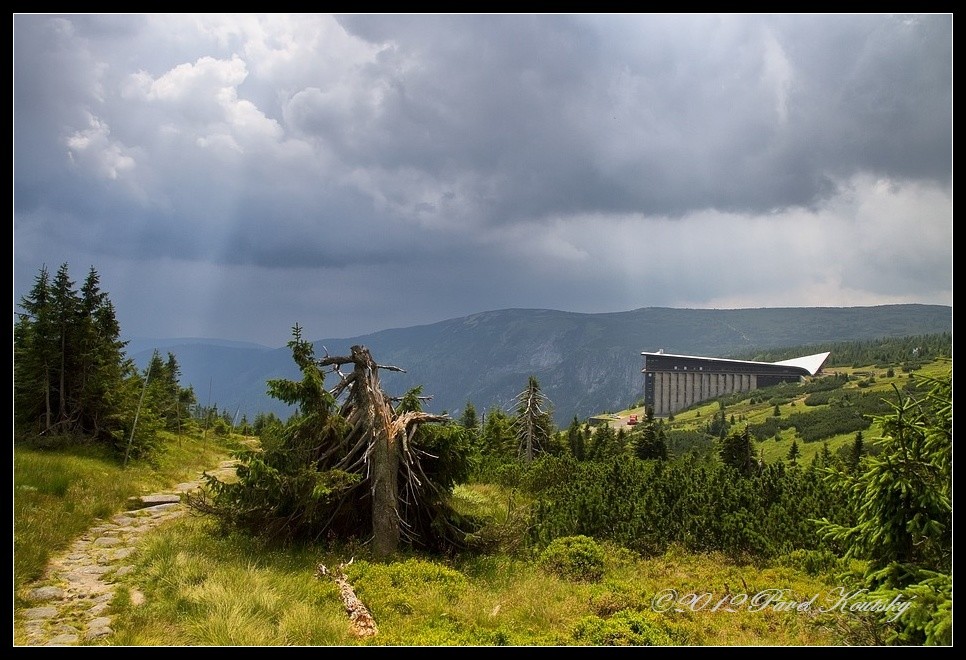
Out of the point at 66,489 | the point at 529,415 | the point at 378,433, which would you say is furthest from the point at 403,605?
the point at 529,415

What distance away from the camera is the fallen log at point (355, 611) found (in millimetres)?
7660

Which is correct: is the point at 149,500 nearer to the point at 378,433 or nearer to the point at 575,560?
the point at 378,433

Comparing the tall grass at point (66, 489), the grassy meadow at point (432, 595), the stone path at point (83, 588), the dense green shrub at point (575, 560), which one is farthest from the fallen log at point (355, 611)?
the tall grass at point (66, 489)

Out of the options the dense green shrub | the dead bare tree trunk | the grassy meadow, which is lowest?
the dense green shrub

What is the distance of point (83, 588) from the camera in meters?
8.55

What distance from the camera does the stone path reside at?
701cm

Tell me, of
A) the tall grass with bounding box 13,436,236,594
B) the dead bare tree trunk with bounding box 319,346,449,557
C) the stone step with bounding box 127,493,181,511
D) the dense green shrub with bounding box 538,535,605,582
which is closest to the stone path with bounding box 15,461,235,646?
the tall grass with bounding box 13,436,236,594

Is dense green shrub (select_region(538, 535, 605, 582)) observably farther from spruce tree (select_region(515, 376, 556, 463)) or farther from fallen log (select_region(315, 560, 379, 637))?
spruce tree (select_region(515, 376, 556, 463))

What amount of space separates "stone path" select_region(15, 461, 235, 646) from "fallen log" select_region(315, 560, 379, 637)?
3.27 metres

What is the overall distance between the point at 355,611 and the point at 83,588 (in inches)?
194
